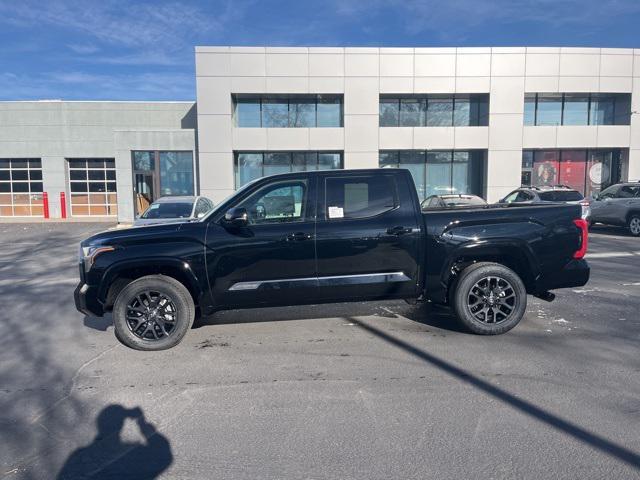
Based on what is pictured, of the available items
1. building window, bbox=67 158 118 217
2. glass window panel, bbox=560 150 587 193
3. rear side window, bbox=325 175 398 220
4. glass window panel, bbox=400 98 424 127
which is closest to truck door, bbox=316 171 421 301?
rear side window, bbox=325 175 398 220

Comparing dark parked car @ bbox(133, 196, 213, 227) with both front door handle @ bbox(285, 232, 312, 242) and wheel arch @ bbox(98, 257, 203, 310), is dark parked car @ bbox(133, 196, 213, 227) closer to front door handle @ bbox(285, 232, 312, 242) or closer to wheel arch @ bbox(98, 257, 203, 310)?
wheel arch @ bbox(98, 257, 203, 310)

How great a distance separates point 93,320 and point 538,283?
591 centimetres

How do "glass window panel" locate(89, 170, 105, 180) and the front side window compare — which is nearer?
the front side window

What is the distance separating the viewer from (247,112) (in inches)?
880

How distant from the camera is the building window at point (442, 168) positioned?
23000 millimetres

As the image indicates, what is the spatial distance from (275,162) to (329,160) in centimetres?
269

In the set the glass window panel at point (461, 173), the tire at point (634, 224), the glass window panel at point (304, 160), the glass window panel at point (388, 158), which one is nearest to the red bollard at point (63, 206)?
the glass window panel at point (304, 160)

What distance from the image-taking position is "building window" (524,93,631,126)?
22.8 meters

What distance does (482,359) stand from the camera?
15.4 feet

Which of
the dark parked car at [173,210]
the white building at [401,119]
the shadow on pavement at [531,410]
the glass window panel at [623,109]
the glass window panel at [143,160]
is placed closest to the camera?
the shadow on pavement at [531,410]

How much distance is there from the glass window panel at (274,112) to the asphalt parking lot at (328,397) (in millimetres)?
17199

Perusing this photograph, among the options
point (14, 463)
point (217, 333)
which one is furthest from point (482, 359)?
point (14, 463)

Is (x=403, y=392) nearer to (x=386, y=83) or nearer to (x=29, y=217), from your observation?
(x=386, y=83)

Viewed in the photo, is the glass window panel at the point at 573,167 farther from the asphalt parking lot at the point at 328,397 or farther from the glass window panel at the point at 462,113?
the asphalt parking lot at the point at 328,397
